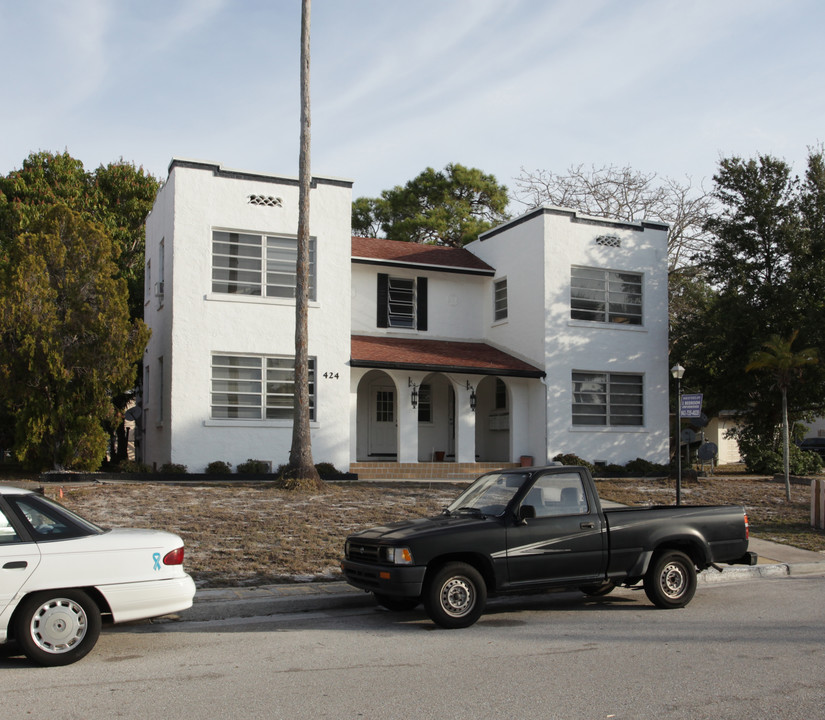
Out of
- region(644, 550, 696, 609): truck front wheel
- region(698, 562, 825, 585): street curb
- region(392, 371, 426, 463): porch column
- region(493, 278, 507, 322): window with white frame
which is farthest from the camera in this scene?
region(493, 278, 507, 322): window with white frame

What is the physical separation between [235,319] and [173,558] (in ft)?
46.1

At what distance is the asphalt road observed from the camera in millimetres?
5566

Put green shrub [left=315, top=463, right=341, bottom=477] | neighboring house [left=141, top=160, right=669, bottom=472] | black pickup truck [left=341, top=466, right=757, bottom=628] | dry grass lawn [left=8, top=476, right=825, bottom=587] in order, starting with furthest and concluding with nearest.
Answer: neighboring house [left=141, top=160, right=669, bottom=472] < green shrub [left=315, top=463, right=341, bottom=477] < dry grass lawn [left=8, top=476, right=825, bottom=587] < black pickup truck [left=341, top=466, right=757, bottom=628]

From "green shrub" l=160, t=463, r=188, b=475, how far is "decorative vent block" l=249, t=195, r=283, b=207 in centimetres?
664

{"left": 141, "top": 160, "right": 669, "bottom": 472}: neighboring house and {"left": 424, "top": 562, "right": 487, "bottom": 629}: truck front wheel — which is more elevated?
{"left": 141, "top": 160, "right": 669, "bottom": 472}: neighboring house

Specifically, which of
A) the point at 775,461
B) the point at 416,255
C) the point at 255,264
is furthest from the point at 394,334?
the point at 775,461

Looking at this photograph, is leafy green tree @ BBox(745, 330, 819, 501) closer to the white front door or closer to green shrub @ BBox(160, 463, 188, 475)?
the white front door

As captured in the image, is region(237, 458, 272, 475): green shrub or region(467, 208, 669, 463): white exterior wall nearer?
region(237, 458, 272, 475): green shrub

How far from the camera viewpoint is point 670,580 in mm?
9180

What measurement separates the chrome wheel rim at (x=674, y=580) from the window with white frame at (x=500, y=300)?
55.4 ft

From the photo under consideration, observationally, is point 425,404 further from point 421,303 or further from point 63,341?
point 63,341

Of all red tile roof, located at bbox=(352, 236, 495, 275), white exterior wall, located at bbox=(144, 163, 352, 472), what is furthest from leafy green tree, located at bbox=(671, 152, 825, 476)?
white exterior wall, located at bbox=(144, 163, 352, 472)

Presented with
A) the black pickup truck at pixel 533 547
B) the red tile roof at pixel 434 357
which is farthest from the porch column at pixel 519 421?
the black pickup truck at pixel 533 547

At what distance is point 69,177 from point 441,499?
19301 mm
